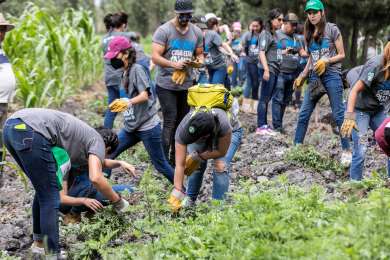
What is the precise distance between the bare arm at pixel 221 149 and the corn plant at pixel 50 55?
17.0ft

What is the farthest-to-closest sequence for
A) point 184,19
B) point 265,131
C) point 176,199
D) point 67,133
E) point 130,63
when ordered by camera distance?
point 265,131, point 184,19, point 130,63, point 176,199, point 67,133

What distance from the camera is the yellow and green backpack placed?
557 cm

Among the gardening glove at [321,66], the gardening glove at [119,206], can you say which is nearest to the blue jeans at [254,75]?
the gardening glove at [321,66]

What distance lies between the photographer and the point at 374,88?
20.4 ft

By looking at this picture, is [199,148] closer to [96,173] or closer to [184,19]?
[96,173]

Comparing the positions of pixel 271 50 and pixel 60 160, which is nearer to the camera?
pixel 60 160

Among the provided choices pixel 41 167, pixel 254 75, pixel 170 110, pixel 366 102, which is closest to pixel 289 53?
pixel 254 75

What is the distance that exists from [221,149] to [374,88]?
161 centimetres

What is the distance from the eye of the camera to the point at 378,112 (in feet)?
21.0

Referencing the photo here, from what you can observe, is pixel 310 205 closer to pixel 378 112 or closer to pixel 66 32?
pixel 378 112

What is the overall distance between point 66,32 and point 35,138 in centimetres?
917

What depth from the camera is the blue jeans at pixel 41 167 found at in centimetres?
478

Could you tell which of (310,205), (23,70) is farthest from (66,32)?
(310,205)

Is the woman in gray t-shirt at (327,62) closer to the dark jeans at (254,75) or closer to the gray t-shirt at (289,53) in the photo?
the gray t-shirt at (289,53)
